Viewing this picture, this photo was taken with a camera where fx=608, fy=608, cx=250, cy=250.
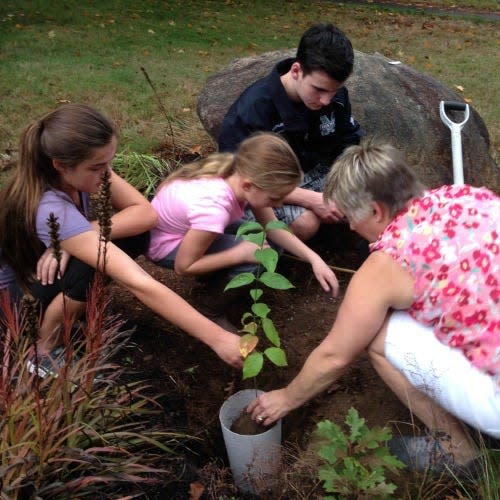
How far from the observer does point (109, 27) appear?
918 cm

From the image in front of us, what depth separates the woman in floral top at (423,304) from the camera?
179cm

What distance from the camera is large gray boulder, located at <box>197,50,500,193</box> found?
392cm

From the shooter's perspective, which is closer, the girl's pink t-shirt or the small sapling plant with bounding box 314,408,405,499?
the small sapling plant with bounding box 314,408,405,499

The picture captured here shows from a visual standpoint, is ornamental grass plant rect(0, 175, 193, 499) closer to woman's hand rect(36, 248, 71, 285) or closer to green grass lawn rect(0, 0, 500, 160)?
woman's hand rect(36, 248, 71, 285)

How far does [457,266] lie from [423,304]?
0.16 meters

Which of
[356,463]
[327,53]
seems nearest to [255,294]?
[356,463]

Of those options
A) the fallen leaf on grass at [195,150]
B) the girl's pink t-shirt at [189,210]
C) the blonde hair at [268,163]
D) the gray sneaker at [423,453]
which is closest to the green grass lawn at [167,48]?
the fallen leaf on grass at [195,150]

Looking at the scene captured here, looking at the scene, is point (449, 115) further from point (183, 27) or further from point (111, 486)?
point (183, 27)

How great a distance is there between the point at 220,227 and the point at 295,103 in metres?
0.99

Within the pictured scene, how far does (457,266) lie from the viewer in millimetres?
1791

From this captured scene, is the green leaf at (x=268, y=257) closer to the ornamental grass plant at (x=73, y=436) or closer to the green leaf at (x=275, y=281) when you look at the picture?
the green leaf at (x=275, y=281)

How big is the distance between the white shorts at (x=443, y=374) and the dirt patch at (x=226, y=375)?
0.27 metres

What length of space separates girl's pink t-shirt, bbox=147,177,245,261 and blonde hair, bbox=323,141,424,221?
0.65 metres

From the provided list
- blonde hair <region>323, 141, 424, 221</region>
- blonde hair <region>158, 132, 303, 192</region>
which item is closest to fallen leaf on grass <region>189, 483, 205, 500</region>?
blonde hair <region>323, 141, 424, 221</region>
